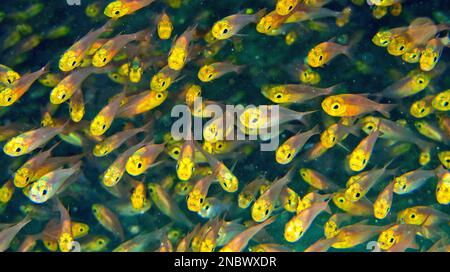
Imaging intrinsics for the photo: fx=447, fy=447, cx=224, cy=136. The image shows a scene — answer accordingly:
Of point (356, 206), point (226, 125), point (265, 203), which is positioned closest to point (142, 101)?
point (226, 125)

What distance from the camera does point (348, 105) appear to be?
524cm

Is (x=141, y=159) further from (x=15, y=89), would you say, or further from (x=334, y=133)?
(x=334, y=133)

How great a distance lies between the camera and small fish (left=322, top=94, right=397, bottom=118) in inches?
206

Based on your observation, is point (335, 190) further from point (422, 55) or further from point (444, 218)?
point (422, 55)

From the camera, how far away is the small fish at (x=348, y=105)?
5223 mm

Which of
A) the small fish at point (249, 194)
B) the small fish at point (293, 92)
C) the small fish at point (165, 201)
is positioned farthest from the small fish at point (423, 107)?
the small fish at point (165, 201)

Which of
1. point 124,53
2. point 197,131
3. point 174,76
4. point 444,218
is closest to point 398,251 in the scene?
point 444,218

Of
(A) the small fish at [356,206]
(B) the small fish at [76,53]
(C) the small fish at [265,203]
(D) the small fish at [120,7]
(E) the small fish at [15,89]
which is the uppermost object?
(D) the small fish at [120,7]

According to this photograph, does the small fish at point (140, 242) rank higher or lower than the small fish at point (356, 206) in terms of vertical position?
higher

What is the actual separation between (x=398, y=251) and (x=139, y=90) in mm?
3713

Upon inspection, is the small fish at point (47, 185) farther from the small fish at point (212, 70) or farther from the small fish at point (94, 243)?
the small fish at point (212, 70)

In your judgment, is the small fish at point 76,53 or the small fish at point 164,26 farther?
the small fish at point 164,26

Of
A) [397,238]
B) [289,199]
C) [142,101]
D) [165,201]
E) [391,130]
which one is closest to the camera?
[397,238]

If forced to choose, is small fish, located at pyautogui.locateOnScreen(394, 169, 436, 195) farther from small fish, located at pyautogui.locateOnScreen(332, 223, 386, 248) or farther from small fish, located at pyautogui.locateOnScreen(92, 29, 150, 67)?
small fish, located at pyautogui.locateOnScreen(92, 29, 150, 67)
